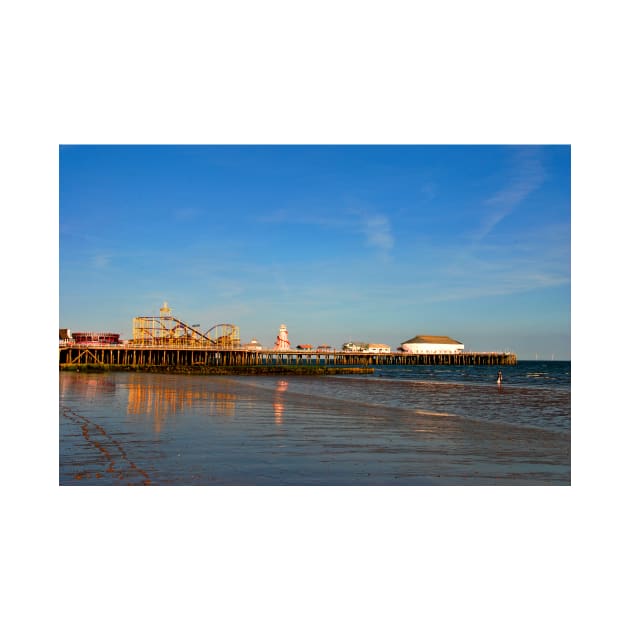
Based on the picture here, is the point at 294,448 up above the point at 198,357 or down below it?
above

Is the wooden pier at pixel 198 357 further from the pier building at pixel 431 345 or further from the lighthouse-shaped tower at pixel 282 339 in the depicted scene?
the lighthouse-shaped tower at pixel 282 339

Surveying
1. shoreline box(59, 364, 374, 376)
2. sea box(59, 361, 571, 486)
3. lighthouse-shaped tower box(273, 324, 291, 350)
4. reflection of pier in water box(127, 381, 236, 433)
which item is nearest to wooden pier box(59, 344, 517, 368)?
shoreline box(59, 364, 374, 376)

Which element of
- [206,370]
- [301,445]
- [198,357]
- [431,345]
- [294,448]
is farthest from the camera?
[431,345]

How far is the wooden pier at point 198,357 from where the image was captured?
53.0 m

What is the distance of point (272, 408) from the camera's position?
621 inches

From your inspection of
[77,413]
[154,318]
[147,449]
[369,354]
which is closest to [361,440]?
[147,449]

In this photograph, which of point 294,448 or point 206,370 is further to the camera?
point 206,370

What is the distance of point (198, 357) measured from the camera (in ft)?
218

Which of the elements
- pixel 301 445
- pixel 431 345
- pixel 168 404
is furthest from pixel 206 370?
pixel 431 345

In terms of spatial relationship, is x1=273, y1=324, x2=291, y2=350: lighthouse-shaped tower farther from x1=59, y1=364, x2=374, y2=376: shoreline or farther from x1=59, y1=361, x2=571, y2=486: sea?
x1=59, y1=361, x2=571, y2=486: sea

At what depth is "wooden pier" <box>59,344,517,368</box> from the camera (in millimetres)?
53000

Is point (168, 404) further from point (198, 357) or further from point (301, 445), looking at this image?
point (198, 357)
